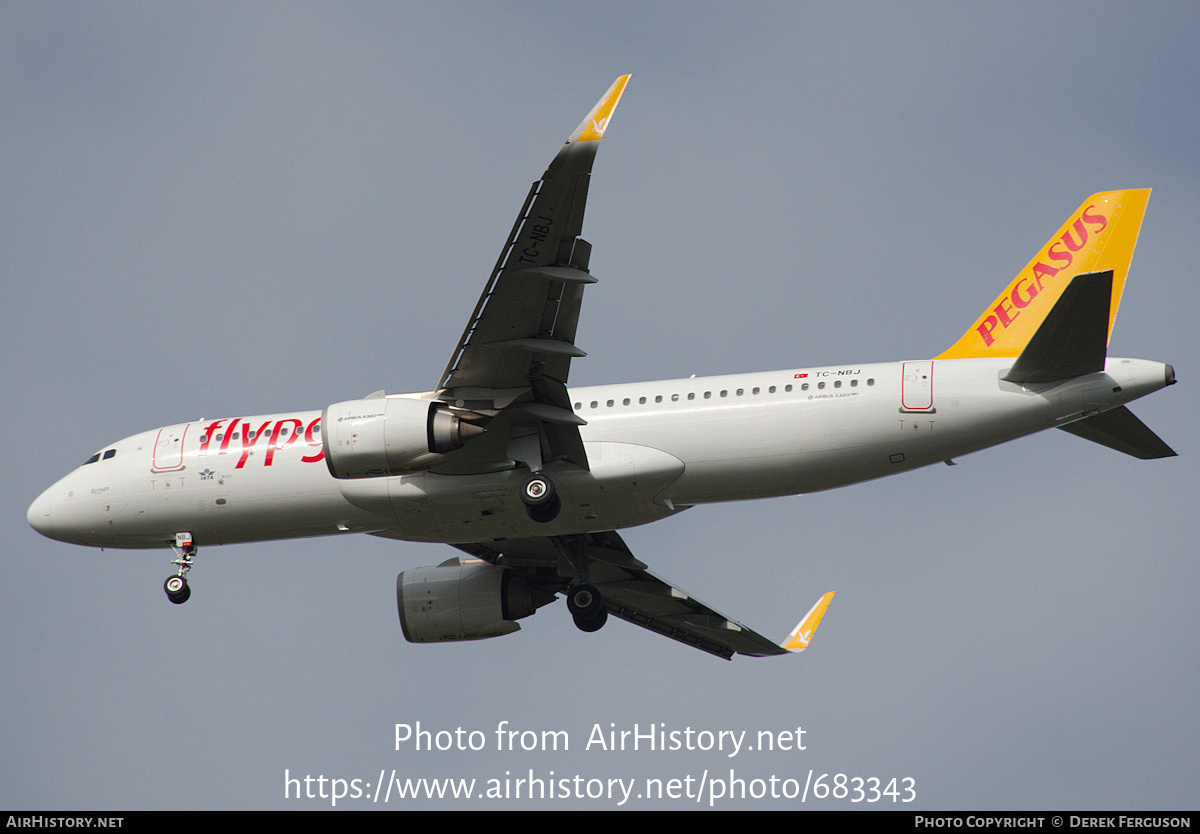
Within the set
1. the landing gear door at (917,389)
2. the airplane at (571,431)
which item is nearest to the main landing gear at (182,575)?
the airplane at (571,431)

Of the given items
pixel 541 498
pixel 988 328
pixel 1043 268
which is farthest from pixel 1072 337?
pixel 541 498

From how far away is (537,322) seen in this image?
20.2 m

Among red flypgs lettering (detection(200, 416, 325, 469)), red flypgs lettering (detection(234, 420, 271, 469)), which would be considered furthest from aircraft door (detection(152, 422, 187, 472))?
red flypgs lettering (detection(234, 420, 271, 469))

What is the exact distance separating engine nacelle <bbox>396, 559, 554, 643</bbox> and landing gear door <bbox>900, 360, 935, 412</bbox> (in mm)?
9456

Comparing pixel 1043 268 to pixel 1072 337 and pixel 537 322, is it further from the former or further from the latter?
pixel 537 322

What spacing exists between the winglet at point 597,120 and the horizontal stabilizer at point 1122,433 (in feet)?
31.4

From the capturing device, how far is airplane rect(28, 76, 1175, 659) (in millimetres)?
20453

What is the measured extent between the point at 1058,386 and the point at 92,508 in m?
17.6

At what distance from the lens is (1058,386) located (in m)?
21.2

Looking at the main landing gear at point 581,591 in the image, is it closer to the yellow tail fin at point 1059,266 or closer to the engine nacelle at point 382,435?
the engine nacelle at point 382,435

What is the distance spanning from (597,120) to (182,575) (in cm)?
1241

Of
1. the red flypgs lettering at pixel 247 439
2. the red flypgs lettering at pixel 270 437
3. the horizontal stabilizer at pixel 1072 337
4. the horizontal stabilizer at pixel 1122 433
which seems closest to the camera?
the horizontal stabilizer at pixel 1072 337

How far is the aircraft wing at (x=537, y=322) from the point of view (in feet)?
59.7

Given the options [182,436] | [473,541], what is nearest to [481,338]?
[473,541]
